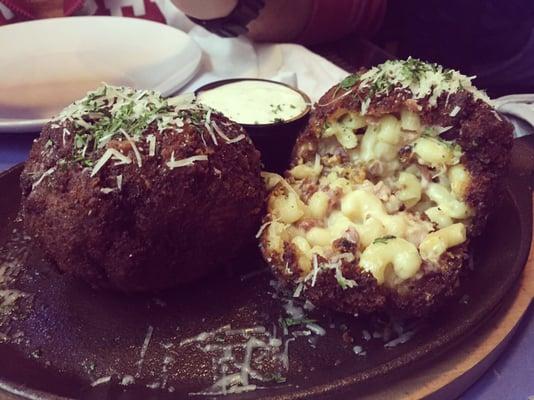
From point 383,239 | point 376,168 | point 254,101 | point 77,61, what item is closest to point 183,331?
point 383,239

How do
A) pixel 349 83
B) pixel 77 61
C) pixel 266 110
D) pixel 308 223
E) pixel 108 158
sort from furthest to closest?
1. pixel 77 61
2. pixel 266 110
3. pixel 349 83
4. pixel 308 223
5. pixel 108 158

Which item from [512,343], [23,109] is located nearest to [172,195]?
[512,343]

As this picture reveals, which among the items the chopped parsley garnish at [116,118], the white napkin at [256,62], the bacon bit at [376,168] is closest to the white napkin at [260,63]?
the white napkin at [256,62]

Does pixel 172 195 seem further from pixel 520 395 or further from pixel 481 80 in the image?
pixel 481 80

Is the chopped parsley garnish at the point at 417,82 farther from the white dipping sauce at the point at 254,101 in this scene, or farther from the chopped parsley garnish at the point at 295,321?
A: the chopped parsley garnish at the point at 295,321

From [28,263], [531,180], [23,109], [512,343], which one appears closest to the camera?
[512,343]

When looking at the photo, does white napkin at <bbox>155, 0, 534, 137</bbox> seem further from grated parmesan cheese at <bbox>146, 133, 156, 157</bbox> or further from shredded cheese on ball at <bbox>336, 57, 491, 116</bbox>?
grated parmesan cheese at <bbox>146, 133, 156, 157</bbox>

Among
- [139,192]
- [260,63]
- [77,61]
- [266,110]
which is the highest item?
[139,192]

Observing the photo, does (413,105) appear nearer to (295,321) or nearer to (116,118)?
(295,321)
